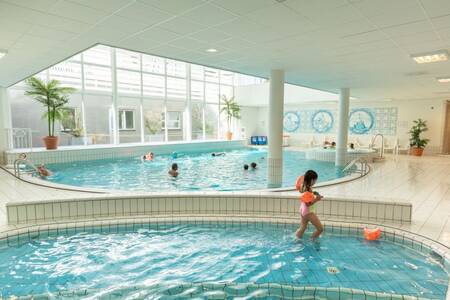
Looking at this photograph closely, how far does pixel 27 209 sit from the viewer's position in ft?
13.3

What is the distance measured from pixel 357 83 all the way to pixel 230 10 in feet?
24.0

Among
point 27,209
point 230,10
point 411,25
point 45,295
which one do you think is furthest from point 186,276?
point 411,25

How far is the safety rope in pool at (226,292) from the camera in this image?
2593 millimetres

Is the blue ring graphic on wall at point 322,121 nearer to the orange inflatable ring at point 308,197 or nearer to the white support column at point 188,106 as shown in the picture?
the white support column at point 188,106

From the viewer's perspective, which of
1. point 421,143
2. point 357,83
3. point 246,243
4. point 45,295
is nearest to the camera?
point 45,295

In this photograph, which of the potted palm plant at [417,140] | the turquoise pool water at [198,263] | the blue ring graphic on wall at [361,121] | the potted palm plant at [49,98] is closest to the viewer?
the turquoise pool water at [198,263]

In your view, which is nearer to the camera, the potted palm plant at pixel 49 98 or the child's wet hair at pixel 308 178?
the child's wet hair at pixel 308 178

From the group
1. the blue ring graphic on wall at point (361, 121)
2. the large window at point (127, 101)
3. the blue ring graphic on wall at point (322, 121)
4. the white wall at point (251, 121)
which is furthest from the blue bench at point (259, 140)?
the blue ring graphic on wall at point (361, 121)

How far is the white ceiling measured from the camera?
10.9 feet

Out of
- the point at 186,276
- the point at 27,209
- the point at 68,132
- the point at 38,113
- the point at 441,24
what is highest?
the point at 441,24

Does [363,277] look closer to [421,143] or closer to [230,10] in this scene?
[230,10]

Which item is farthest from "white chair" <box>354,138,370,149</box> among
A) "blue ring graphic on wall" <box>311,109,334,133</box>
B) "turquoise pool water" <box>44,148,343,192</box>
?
"turquoise pool water" <box>44,148,343,192</box>

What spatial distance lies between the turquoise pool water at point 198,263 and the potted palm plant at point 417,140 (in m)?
11.8

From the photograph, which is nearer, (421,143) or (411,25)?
(411,25)
